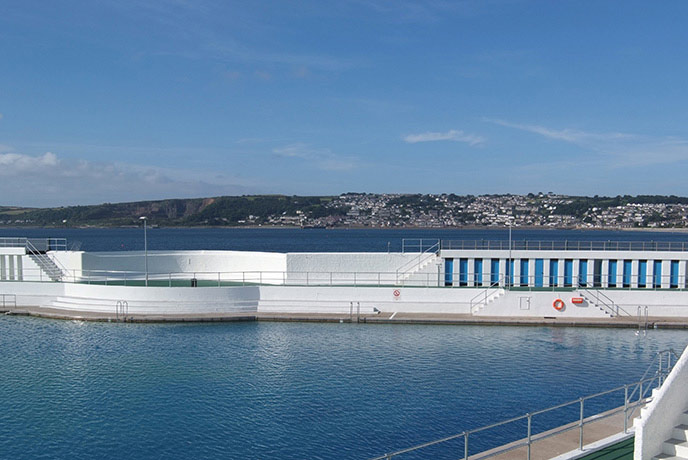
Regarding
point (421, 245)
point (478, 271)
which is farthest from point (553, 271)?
point (421, 245)

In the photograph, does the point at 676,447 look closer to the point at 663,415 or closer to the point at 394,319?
the point at 663,415

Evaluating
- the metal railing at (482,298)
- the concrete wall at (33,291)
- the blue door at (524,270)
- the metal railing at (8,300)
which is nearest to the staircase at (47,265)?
the concrete wall at (33,291)

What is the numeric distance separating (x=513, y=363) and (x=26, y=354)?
22.7m

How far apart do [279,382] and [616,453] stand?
1353 cm

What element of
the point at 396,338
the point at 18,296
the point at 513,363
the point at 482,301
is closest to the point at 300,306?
the point at 396,338

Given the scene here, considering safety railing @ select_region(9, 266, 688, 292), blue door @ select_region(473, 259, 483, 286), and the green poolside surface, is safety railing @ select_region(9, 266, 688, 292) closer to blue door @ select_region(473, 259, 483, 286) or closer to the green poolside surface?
blue door @ select_region(473, 259, 483, 286)

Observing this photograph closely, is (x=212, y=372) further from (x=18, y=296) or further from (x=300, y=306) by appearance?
(x=18, y=296)

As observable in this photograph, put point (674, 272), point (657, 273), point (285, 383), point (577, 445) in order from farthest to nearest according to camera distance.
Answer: point (657, 273) → point (674, 272) → point (285, 383) → point (577, 445)

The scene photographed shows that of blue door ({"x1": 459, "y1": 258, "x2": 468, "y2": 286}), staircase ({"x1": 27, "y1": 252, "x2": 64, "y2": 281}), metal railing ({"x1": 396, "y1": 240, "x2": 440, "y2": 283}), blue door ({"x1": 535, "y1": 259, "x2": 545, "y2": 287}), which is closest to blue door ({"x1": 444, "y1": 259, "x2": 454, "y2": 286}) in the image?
blue door ({"x1": 459, "y1": 258, "x2": 468, "y2": 286})

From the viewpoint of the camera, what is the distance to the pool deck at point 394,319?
33.8 metres

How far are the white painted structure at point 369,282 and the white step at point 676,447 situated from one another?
76.9 ft

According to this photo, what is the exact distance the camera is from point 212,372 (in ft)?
81.0

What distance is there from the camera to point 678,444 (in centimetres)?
1194

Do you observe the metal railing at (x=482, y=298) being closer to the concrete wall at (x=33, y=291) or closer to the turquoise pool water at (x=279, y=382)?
the turquoise pool water at (x=279, y=382)
